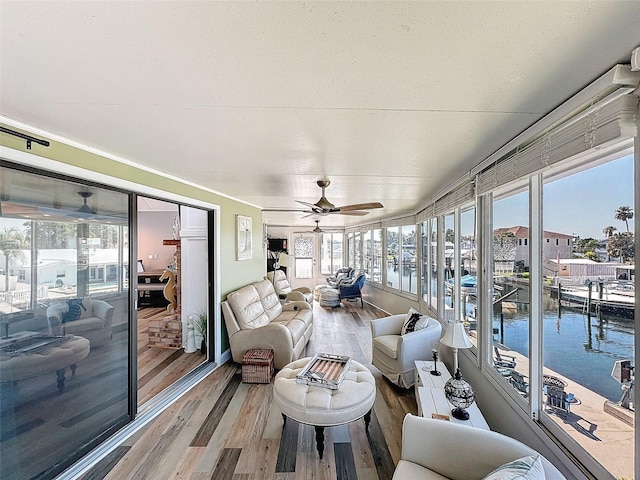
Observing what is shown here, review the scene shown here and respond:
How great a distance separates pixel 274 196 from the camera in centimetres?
428

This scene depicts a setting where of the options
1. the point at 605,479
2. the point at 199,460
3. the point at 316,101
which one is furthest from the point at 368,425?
the point at 316,101

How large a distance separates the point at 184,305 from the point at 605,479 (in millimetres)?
4404

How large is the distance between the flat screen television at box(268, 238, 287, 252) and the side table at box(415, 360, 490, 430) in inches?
293

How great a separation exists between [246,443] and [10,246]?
2156mm

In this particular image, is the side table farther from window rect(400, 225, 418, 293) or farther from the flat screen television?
the flat screen television

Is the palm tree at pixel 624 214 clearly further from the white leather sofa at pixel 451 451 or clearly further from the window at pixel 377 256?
the window at pixel 377 256

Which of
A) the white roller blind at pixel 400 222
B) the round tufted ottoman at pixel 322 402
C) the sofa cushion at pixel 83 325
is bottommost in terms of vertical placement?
the round tufted ottoman at pixel 322 402

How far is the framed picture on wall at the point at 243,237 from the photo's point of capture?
4562mm

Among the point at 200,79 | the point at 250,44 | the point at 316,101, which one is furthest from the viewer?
the point at 316,101

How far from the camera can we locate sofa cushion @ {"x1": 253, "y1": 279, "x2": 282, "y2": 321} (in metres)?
4.66

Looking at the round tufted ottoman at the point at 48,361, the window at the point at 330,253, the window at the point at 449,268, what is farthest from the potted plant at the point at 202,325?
the window at the point at 330,253

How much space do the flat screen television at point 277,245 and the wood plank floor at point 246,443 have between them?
6712mm

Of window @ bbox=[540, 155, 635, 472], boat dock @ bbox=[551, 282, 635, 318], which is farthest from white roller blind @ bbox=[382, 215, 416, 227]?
boat dock @ bbox=[551, 282, 635, 318]

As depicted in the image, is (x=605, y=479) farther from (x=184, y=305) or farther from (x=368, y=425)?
(x=184, y=305)
